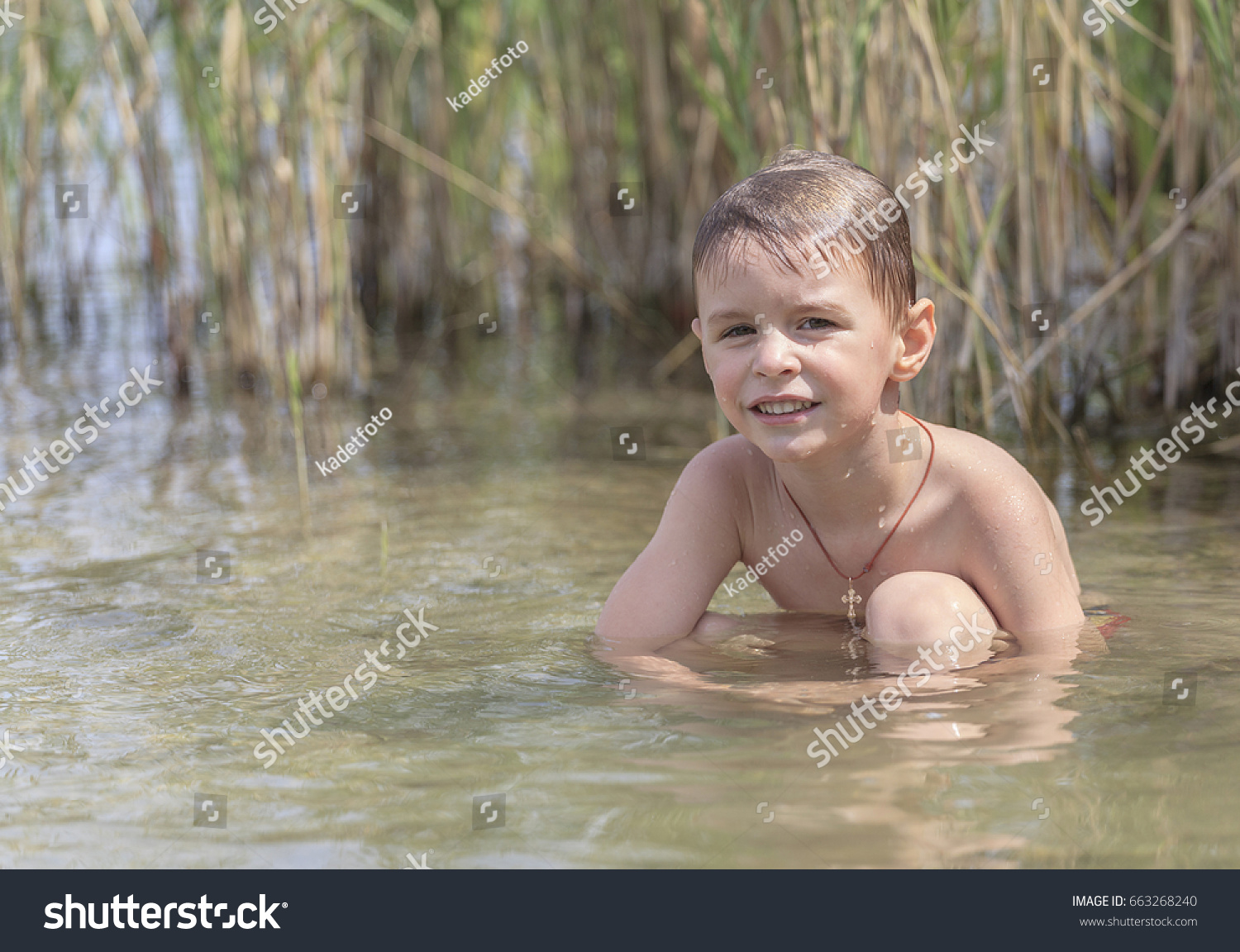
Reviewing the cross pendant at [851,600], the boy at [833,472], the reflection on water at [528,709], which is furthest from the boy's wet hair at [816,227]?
the reflection on water at [528,709]

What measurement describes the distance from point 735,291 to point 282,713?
0.90 metres

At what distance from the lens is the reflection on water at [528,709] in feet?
5.70

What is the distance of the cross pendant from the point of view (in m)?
2.56

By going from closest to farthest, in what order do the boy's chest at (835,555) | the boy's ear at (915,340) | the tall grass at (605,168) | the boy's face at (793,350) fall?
the boy's face at (793,350), the boy's ear at (915,340), the boy's chest at (835,555), the tall grass at (605,168)

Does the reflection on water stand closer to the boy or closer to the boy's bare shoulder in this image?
the boy

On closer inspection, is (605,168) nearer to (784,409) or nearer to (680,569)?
(680,569)

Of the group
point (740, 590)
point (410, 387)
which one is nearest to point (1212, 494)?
point (740, 590)

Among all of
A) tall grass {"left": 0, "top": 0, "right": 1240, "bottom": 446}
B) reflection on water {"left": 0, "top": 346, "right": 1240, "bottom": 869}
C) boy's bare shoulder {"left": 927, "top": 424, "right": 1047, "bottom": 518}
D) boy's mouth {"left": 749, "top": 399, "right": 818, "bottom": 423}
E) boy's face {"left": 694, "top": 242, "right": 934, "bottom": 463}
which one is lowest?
reflection on water {"left": 0, "top": 346, "right": 1240, "bottom": 869}

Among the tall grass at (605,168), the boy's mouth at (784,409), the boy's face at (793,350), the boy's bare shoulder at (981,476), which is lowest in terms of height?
the boy's bare shoulder at (981,476)

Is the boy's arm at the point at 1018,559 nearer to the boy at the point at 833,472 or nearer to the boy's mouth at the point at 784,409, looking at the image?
the boy at the point at 833,472

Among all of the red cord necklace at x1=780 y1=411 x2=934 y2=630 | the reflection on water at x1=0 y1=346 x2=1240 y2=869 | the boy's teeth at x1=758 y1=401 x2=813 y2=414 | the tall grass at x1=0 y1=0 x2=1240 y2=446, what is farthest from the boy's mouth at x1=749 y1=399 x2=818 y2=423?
the tall grass at x1=0 y1=0 x2=1240 y2=446

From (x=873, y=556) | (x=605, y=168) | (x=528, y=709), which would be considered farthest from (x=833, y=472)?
(x=605, y=168)

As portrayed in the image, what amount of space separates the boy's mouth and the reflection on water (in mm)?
403
